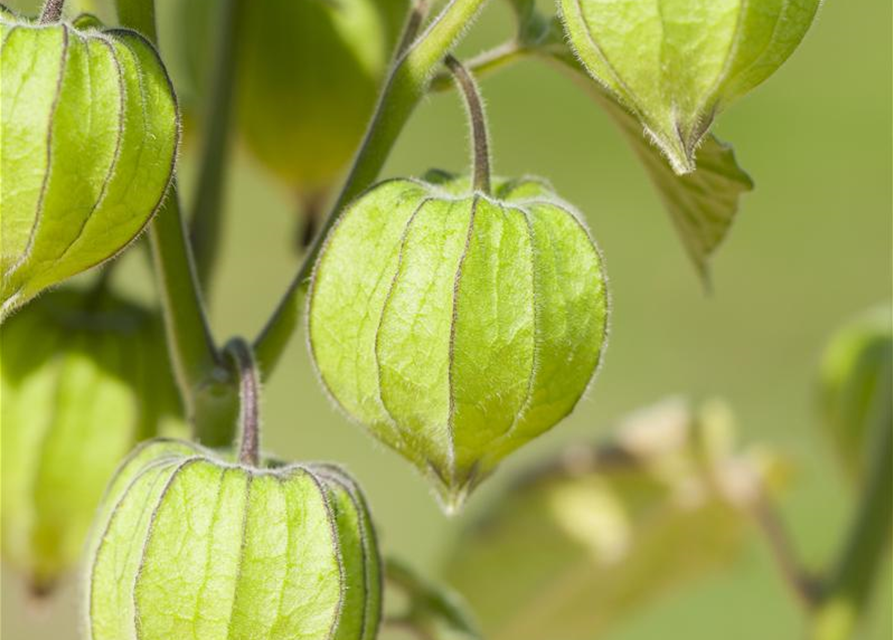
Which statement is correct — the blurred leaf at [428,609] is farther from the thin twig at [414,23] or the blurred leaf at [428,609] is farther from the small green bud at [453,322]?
the thin twig at [414,23]

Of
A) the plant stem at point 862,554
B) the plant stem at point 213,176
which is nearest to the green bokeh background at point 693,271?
the plant stem at point 862,554

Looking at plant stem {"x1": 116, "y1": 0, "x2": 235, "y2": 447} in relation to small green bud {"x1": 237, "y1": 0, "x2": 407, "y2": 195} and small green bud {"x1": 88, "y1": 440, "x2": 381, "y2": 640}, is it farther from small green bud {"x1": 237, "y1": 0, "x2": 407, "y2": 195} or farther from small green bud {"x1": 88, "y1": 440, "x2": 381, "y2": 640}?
small green bud {"x1": 237, "y1": 0, "x2": 407, "y2": 195}

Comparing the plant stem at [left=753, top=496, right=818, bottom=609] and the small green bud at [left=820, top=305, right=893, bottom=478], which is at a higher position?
Result: the small green bud at [left=820, top=305, right=893, bottom=478]

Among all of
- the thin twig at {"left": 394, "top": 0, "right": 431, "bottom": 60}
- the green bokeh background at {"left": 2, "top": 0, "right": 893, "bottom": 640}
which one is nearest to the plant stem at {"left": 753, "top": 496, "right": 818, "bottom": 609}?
the thin twig at {"left": 394, "top": 0, "right": 431, "bottom": 60}

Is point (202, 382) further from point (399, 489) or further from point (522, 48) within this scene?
point (399, 489)

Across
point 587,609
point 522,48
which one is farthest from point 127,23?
point 587,609
